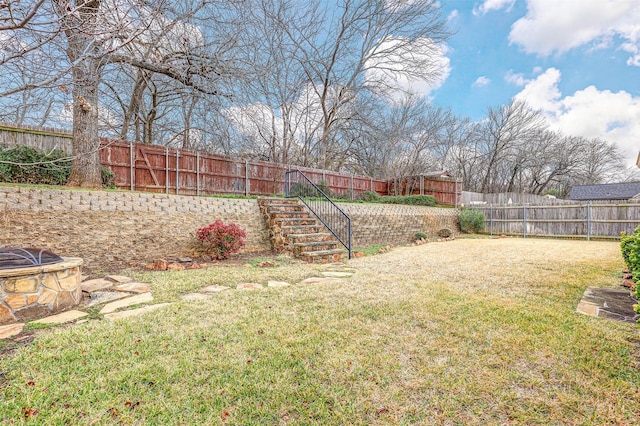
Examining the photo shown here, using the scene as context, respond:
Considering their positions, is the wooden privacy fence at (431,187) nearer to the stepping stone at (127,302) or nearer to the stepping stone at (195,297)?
the stepping stone at (195,297)

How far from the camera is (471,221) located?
13.5m

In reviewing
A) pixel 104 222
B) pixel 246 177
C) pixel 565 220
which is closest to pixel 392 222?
pixel 246 177

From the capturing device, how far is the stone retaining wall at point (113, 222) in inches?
186

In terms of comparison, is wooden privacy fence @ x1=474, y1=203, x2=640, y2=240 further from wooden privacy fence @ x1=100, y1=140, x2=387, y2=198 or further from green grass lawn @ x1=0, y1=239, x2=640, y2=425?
green grass lawn @ x1=0, y1=239, x2=640, y2=425

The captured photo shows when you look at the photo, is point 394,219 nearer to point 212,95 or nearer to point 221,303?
point 212,95

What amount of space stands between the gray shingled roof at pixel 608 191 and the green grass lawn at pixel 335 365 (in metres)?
22.9

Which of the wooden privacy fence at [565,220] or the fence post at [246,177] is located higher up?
the fence post at [246,177]

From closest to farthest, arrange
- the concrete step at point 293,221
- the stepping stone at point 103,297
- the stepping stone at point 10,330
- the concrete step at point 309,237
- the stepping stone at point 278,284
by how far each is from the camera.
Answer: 1. the stepping stone at point 10,330
2. the stepping stone at point 103,297
3. the stepping stone at point 278,284
4. the concrete step at point 309,237
5. the concrete step at point 293,221

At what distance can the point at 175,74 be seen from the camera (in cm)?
609

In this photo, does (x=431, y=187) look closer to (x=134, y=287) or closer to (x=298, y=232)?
(x=298, y=232)

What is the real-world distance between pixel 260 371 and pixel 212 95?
685 cm

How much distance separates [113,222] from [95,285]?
1.92 meters

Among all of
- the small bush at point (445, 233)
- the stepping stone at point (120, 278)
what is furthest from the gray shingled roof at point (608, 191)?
the stepping stone at point (120, 278)

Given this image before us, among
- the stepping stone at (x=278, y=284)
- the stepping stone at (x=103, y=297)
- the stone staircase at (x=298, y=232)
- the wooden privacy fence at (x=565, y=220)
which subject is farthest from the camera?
the wooden privacy fence at (x=565, y=220)
